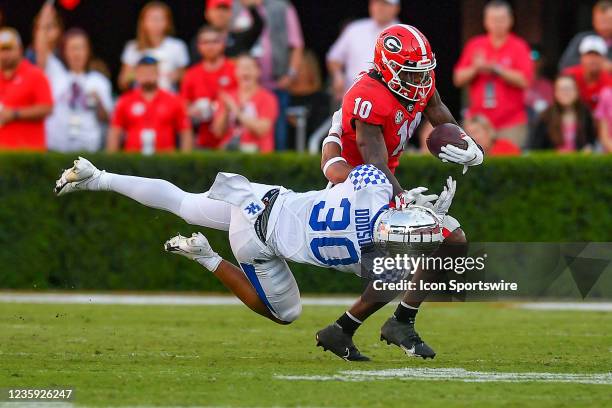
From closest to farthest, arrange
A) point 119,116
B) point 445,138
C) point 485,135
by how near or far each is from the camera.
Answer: point 445,138, point 485,135, point 119,116

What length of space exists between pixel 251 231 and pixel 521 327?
3.10 metres

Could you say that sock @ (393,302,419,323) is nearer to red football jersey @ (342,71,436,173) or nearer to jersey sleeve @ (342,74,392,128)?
red football jersey @ (342,71,436,173)

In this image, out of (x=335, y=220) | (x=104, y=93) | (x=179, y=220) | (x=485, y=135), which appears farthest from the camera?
(x=104, y=93)

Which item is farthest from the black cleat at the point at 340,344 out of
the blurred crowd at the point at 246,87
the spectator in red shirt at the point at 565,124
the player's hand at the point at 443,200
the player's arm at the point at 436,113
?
the spectator in red shirt at the point at 565,124

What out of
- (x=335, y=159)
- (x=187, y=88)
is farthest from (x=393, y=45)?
(x=187, y=88)

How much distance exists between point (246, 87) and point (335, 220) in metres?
6.11

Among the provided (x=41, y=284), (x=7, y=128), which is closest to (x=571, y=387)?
(x=41, y=284)

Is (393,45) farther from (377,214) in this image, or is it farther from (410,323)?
(410,323)

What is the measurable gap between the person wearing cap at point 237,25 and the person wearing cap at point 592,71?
3235 millimetres

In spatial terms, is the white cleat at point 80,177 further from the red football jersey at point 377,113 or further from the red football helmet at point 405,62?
the red football helmet at point 405,62

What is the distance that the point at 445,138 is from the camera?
7.62 metres

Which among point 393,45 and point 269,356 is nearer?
point 393,45

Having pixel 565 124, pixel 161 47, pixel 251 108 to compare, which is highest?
pixel 161 47

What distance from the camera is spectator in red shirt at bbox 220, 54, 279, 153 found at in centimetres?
1313
